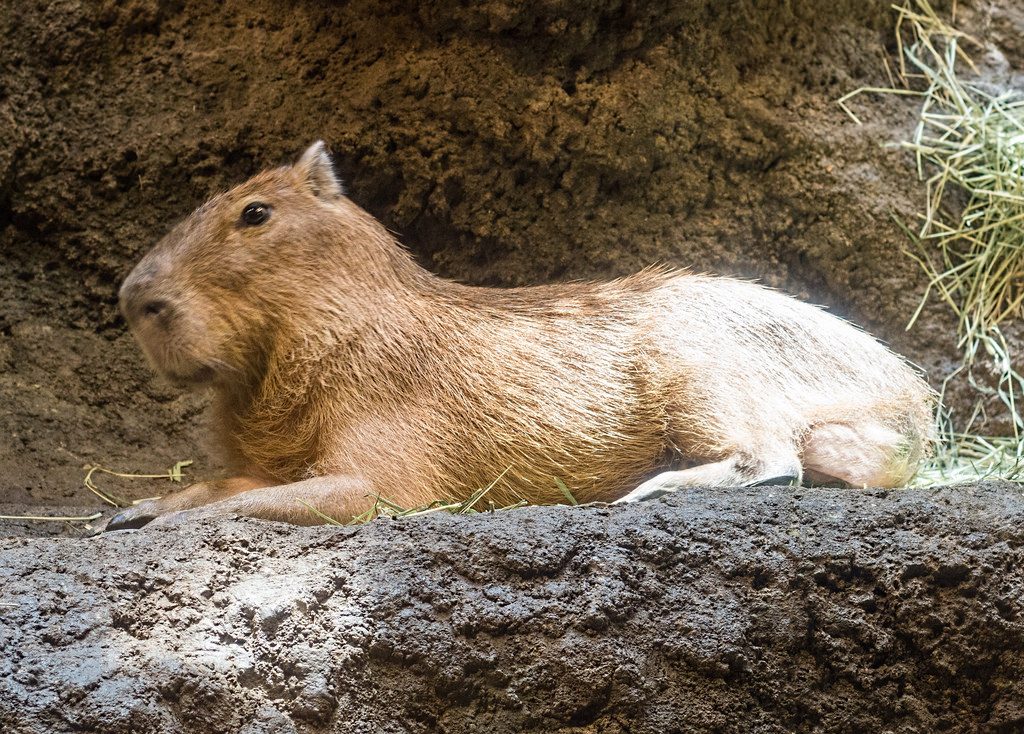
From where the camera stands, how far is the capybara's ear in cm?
386

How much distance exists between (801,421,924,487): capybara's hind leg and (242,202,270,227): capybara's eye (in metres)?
1.81

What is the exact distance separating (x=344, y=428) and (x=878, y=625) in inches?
63.3

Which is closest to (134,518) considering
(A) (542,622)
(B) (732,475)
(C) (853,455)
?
(A) (542,622)

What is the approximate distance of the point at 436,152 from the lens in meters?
4.63

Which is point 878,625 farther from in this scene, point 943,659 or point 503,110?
point 503,110

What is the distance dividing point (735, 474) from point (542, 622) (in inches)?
41.7

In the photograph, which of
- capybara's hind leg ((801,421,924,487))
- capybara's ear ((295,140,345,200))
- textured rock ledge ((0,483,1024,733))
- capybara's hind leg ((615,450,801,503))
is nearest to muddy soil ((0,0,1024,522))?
capybara's ear ((295,140,345,200))

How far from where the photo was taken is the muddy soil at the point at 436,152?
466 centimetres

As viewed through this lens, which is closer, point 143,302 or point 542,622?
point 542,622

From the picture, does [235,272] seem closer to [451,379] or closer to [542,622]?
[451,379]

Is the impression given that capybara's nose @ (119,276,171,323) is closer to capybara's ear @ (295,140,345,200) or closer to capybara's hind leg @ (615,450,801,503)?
capybara's ear @ (295,140,345,200)

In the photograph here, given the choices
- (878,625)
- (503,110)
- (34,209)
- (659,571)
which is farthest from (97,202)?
(878,625)

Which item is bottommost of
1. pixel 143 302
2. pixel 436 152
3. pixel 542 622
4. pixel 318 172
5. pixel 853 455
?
pixel 853 455

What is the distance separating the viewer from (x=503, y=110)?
466 cm
